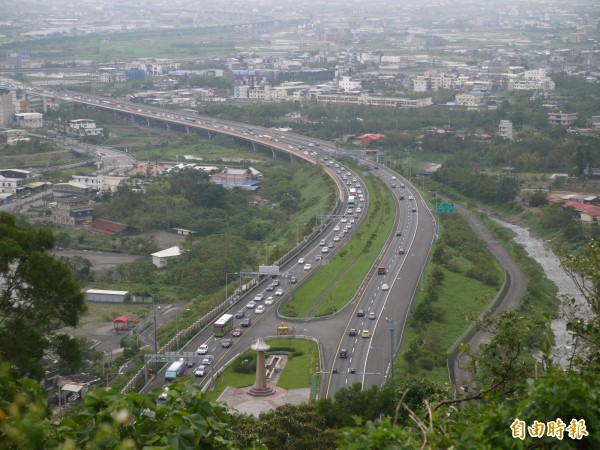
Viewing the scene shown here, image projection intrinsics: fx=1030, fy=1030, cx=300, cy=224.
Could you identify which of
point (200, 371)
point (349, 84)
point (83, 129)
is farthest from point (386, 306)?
point (349, 84)

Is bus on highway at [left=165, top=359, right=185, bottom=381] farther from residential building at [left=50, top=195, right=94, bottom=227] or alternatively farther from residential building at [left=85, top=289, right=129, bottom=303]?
residential building at [left=50, top=195, right=94, bottom=227]

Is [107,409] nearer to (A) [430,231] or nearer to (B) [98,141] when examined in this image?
(A) [430,231]

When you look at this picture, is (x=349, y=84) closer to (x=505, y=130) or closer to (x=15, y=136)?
(x=505, y=130)

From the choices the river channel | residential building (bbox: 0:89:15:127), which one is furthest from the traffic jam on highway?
residential building (bbox: 0:89:15:127)

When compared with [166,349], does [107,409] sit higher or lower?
higher

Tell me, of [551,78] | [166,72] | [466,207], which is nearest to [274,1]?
[166,72]

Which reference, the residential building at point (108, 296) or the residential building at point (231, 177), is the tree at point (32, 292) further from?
the residential building at point (231, 177)
